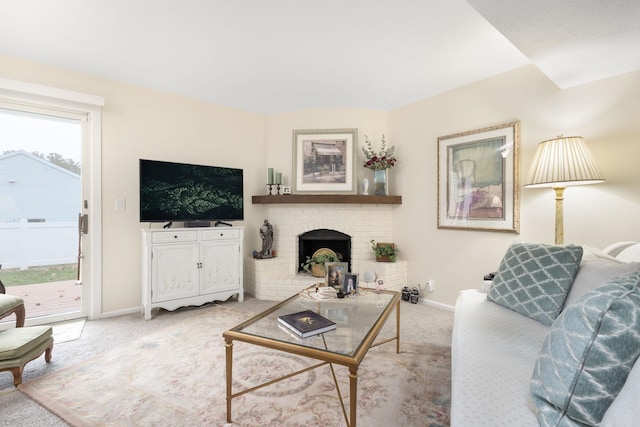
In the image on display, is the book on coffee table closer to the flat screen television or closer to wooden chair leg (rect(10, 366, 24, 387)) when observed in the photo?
wooden chair leg (rect(10, 366, 24, 387))

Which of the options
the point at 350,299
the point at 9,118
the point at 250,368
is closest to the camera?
the point at 250,368

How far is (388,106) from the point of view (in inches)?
147

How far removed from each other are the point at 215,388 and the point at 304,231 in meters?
2.32

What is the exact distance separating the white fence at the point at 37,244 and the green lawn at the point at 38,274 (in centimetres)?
4

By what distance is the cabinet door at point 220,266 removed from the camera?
10.6ft

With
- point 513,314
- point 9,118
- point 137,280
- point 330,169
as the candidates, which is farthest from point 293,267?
point 9,118

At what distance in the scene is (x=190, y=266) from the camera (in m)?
3.13

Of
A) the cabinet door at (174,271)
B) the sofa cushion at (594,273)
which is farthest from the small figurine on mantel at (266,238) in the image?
the sofa cushion at (594,273)

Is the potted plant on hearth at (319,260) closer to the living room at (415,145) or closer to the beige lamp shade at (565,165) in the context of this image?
the living room at (415,145)

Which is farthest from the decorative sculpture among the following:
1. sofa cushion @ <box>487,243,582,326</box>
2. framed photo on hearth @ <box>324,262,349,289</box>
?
sofa cushion @ <box>487,243,582,326</box>

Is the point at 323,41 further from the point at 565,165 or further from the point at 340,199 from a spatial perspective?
the point at 565,165

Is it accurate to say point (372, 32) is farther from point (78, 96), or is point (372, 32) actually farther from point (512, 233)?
point (78, 96)

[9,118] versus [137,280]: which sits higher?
[9,118]

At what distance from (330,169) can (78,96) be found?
273 centimetres
